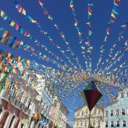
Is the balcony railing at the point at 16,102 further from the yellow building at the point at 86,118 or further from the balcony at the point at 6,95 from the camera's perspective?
the yellow building at the point at 86,118

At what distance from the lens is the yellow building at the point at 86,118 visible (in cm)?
3567

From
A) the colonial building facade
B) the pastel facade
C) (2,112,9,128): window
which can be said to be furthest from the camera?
the colonial building facade

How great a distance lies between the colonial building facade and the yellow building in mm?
1523

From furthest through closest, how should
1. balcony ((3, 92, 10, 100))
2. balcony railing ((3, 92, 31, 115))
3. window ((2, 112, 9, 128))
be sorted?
balcony railing ((3, 92, 31, 115)), window ((2, 112, 9, 128)), balcony ((3, 92, 10, 100))

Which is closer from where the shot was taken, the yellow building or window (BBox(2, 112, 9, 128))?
window (BBox(2, 112, 9, 128))

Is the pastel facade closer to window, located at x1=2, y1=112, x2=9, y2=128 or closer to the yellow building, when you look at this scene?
window, located at x1=2, y1=112, x2=9, y2=128

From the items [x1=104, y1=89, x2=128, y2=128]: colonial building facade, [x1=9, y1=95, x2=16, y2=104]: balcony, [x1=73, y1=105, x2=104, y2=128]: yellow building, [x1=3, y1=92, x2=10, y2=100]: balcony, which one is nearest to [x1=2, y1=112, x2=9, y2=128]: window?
[x1=9, y1=95, x2=16, y2=104]: balcony

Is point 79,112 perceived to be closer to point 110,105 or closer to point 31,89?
point 110,105

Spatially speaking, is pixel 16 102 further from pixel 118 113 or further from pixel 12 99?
pixel 118 113

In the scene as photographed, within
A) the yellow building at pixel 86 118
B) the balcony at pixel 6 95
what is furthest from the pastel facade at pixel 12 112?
the yellow building at pixel 86 118

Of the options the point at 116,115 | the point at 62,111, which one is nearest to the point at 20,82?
the point at 62,111

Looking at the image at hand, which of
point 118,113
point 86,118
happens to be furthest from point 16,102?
point 86,118

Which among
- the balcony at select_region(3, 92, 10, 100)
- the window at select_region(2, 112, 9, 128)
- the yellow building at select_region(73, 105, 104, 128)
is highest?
the yellow building at select_region(73, 105, 104, 128)

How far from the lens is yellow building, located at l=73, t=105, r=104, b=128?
35.7 meters
